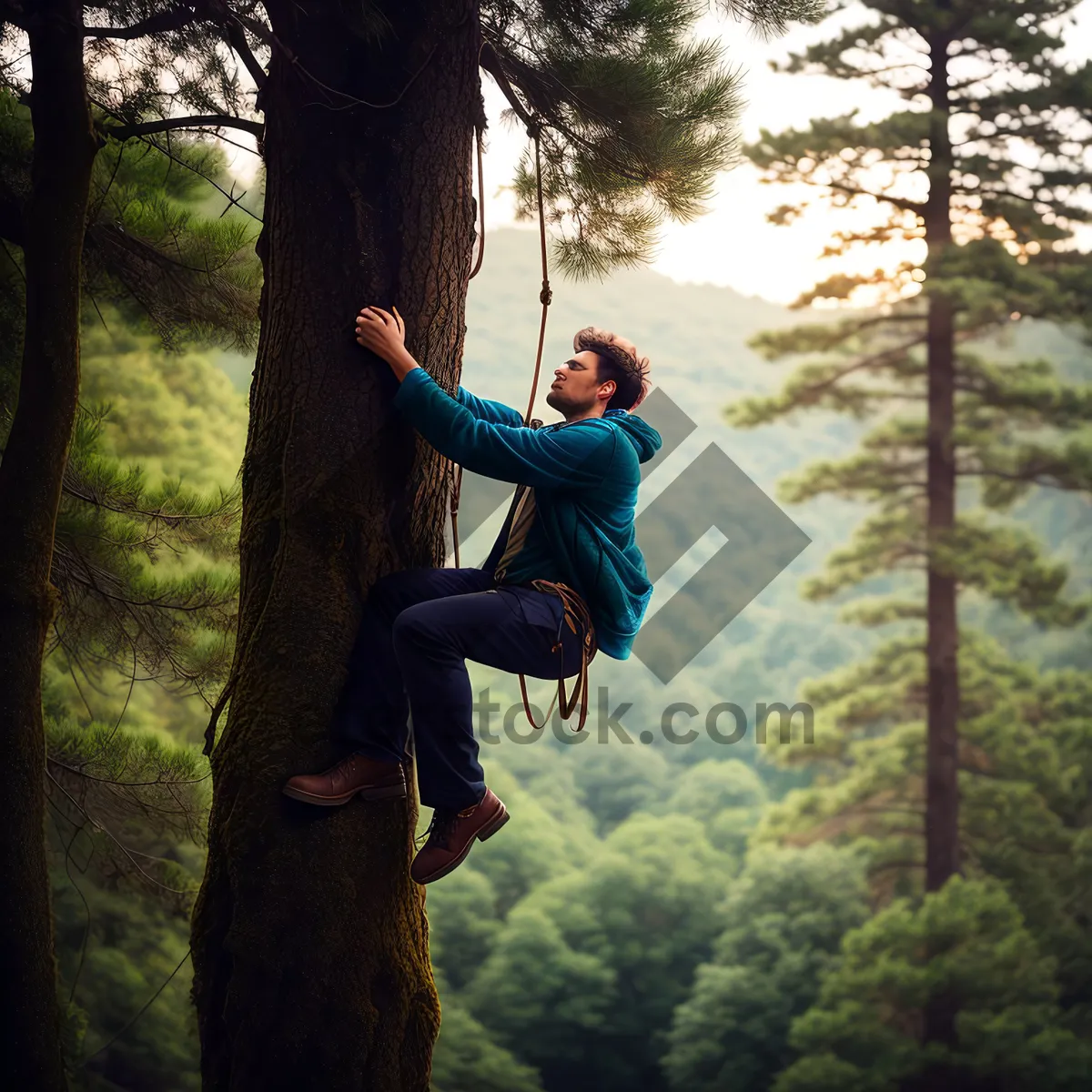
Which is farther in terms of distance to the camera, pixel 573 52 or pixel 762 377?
pixel 762 377

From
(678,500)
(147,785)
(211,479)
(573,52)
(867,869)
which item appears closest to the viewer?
(573,52)

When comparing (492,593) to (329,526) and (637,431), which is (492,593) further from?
(637,431)

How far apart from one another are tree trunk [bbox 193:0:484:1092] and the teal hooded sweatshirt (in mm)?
193

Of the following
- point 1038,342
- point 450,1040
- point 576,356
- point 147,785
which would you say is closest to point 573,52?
point 576,356

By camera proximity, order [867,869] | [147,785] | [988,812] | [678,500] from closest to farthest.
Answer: [147,785] → [988,812] → [867,869] → [678,500]

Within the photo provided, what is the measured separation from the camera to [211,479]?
1346 centimetres

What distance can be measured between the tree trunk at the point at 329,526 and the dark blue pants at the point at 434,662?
0.06m

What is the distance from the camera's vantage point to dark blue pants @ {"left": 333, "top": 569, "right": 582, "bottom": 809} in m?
2.34

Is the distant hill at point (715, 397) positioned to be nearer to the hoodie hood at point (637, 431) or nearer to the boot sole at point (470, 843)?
the hoodie hood at point (637, 431)

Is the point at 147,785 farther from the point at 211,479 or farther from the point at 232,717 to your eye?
the point at 211,479

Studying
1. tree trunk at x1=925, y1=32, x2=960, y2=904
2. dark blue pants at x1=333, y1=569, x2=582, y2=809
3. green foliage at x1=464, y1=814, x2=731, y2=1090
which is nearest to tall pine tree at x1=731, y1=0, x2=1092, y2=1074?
tree trunk at x1=925, y1=32, x2=960, y2=904

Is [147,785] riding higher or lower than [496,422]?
lower

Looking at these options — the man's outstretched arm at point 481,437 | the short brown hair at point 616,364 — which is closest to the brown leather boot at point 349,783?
the man's outstretched arm at point 481,437

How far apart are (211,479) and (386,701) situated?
11.7m
